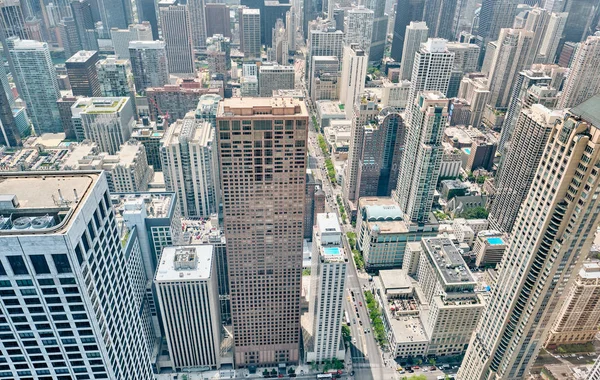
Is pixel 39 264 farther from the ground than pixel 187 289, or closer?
farther from the ground

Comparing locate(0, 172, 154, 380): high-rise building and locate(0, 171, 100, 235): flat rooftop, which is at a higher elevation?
locate(0, 171, 100, 235): flat rooftop

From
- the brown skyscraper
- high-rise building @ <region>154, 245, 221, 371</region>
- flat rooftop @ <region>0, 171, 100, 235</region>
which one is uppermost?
flat rooftop @ <region>0, 171, 100, 235</region>

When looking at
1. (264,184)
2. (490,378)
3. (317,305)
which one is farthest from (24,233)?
(490,378)

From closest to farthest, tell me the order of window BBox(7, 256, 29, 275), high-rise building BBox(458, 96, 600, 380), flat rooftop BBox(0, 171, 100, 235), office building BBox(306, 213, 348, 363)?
window BBox(7, 256, 29, 275)
flat rooftop BBox(0, 171, 100, 235)
high-rise building BBox(458, 96, 600, 380)
office building BBox(306, 213, 348, 363)

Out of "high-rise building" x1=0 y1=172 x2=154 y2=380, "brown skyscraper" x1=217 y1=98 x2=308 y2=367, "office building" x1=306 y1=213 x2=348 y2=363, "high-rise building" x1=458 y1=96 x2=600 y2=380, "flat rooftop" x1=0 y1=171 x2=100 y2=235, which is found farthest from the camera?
"office building" x1=306 y1=213 x2=348 y2=363

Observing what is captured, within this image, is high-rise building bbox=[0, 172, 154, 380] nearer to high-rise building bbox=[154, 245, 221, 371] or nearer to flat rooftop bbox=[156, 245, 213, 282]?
high-rise building bbox=[154, 245, 221, 371]

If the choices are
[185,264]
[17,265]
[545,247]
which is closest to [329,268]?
[185,264]

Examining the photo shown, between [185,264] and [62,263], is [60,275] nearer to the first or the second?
[62,263]

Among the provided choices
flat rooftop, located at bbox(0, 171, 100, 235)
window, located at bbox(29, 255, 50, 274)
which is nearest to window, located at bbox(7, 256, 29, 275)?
window, located at bbox(29, 255, 50, 274)

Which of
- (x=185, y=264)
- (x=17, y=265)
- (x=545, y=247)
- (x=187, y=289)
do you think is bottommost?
(x=187, y=289)
